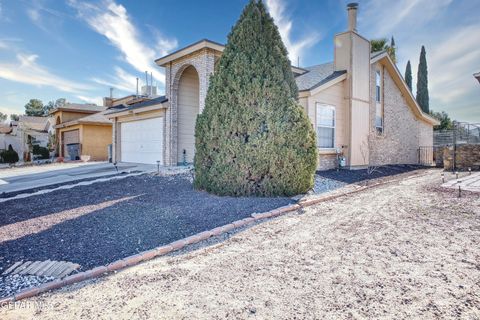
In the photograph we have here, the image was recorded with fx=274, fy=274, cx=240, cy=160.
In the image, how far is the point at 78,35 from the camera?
10.5m

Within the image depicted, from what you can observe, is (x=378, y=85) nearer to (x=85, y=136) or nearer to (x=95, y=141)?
(x=95, y=141)

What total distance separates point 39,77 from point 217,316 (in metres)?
14.6

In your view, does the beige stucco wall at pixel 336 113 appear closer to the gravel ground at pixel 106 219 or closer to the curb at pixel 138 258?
the gravel ground at pixel 106 219

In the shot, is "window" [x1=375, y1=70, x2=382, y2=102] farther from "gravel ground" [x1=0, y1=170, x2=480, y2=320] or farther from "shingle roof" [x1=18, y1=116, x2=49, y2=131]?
"shingle roof" [x1=18, y1=116, x2=49, y2=131]

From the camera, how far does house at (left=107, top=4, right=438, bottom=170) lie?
11.3 m

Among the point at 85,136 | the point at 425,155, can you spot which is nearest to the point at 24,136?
the point at 85,136

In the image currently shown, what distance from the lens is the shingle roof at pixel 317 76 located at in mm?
11183

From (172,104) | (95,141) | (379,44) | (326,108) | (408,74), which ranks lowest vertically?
(95,141)

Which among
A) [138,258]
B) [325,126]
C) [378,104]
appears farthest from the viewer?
[378,104]

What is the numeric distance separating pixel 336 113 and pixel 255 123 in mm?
6644

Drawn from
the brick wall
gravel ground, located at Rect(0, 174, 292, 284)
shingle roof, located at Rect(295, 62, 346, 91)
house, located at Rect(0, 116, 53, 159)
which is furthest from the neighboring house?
the brick wall

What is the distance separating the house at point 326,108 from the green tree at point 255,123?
3.93 metres

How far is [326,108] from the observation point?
11.5m

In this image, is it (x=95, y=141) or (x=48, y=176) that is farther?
(x=95, y=141)
